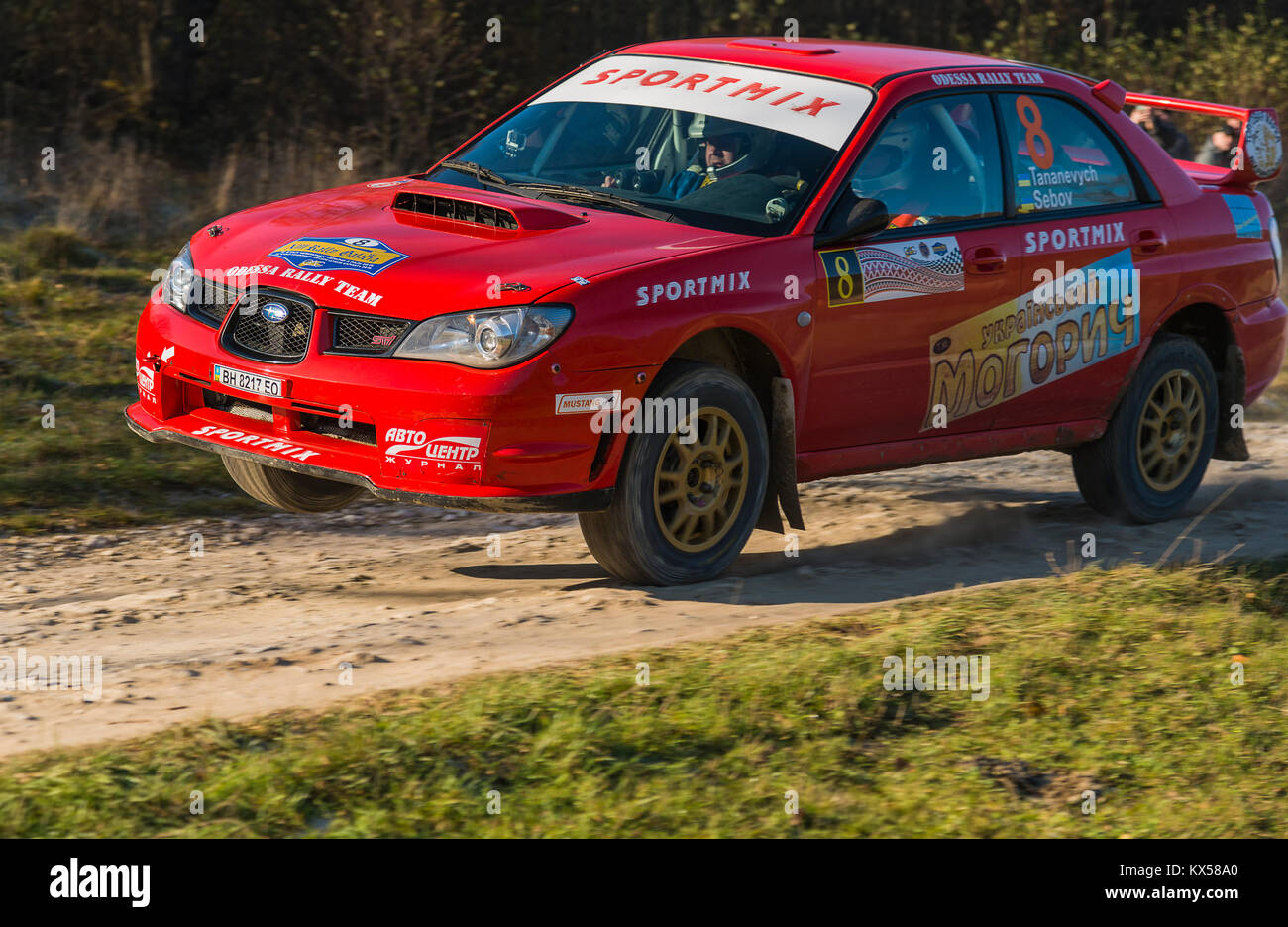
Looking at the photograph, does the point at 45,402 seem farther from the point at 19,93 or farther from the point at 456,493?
the point at 19,93

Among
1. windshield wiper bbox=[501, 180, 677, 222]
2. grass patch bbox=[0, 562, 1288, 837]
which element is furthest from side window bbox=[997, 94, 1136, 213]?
grass patch bbox=[0, 562, 1288, 837]

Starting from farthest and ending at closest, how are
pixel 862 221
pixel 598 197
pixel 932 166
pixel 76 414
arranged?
1. pixel 76 414
2. pixel 932 166
3. pixel 598 197
4. pixel 862 221

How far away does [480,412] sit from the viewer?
206 inches

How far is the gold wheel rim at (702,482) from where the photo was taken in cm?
575

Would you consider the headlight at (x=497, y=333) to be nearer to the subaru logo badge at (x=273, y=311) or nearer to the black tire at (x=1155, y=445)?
the subaru logo badge at (x=273, y=311)

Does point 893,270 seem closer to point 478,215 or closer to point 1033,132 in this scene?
point 1033,132

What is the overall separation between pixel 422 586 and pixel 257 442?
0.90m

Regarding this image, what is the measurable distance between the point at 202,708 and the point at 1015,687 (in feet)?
7.90

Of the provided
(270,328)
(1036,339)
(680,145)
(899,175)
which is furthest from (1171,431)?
(270,328)

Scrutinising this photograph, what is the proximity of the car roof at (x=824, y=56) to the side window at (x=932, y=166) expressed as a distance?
0.21 m

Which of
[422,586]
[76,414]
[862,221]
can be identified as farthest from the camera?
[76,414]

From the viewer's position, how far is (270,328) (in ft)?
18.5

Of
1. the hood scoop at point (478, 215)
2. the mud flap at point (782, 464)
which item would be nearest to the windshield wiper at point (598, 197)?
the hood scoop at point (478, 215)
